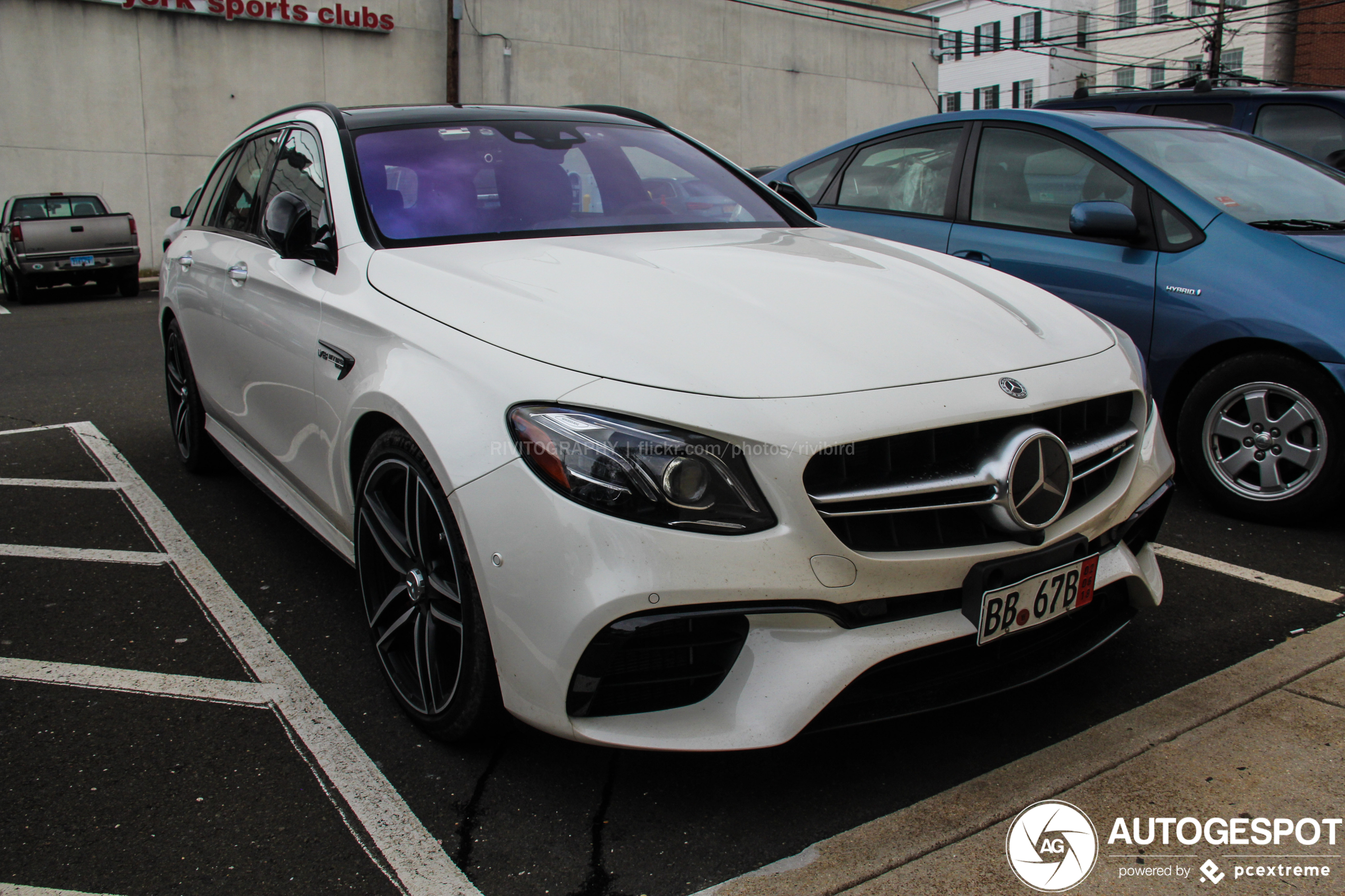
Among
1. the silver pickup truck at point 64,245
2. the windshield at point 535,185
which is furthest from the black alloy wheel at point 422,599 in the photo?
the silver pickup truck at point 64,245

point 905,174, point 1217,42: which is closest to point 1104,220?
point 905,174

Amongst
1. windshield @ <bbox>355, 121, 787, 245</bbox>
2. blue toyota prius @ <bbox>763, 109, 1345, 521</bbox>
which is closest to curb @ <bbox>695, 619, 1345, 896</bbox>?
blue toyota prius @ <bbox>763, 109, 1345, 521</bbox>

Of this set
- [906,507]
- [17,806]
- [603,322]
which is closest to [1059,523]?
[906,507]

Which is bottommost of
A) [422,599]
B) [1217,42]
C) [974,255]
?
[422,599]

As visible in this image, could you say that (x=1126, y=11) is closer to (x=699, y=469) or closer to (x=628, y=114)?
(x=628, y=114)

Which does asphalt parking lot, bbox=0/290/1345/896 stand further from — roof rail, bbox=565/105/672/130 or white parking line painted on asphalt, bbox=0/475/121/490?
roof rail, bbox=565/105/672/130

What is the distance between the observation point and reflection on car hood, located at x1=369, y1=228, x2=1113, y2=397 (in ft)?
7.10

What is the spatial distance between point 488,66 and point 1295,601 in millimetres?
20791

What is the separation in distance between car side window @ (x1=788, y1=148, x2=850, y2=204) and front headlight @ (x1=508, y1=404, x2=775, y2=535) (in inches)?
154

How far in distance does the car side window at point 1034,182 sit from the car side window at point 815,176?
35.9 inches

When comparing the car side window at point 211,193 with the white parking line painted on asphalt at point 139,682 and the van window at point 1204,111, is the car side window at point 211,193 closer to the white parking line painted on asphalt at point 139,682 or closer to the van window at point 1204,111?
the white parking line painted on asphalt at point 139,682

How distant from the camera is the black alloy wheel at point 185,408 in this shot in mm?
4648

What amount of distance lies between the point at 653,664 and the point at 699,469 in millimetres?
396

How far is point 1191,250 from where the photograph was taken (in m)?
4.13
